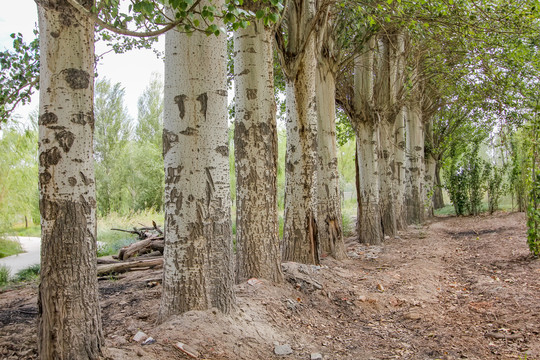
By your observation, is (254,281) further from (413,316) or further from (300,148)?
(300,148)

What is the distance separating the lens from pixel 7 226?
1558 centimetres

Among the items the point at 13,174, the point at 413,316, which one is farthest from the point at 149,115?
the point at 413,316

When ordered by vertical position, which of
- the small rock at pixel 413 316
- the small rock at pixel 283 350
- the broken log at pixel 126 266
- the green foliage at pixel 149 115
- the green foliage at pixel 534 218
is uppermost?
the green foliage at pixel 149 115

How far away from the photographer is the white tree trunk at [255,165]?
5.02 metres

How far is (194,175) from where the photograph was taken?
3.60 meters

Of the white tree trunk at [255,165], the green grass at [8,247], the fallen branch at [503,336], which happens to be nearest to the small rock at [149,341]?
the white tree trunk at [255,165]

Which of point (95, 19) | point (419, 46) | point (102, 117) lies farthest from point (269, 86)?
point (102, 117)

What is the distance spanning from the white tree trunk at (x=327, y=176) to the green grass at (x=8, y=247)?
11.0 m

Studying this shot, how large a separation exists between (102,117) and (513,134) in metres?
28.8

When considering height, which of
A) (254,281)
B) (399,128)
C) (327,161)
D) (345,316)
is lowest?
(345,316)

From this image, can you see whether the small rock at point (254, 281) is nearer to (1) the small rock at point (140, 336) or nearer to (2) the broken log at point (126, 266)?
(1) the small rock at point (140, 336)

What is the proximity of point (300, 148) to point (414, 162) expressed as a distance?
10180mm

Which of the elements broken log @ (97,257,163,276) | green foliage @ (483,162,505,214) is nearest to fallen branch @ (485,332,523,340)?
broken log @ (97,257,163,276)

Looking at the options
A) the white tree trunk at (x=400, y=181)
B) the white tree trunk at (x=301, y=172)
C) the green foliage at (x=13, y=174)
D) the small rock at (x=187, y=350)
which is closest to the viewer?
the small rock at (x=187, y=350)
